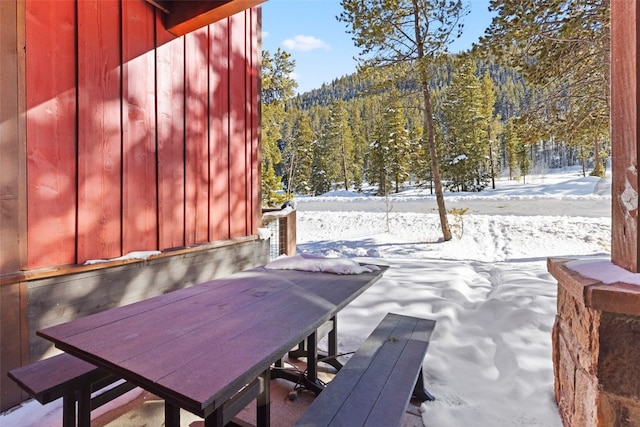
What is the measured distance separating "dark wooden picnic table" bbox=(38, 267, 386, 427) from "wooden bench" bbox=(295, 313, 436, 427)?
287 mm

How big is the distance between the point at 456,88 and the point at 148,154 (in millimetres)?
26394

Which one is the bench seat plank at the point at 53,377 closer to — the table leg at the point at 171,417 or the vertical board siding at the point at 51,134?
the table leg at the point at 171,417

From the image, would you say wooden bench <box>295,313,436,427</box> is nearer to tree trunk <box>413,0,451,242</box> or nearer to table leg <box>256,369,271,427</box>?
table leg <box>256,369,271,427</box>

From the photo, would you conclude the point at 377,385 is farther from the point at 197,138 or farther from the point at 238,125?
the point at 238,125

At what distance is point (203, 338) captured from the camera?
1.24m

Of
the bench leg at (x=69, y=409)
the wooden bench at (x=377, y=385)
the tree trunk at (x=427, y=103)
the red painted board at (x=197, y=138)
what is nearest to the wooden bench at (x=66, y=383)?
the bench leg at (x=69, y=409)

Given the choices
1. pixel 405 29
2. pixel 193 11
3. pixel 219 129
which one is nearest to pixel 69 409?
pixel 219 129

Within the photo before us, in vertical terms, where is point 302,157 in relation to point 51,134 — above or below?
above

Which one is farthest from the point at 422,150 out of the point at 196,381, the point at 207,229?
the point at 196,381

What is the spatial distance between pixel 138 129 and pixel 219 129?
952mm

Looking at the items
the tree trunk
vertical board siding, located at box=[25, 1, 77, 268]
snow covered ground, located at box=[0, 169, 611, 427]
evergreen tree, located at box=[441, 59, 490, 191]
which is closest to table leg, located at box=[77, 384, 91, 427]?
snow covered ground, located at box=[0, 169, 611, 427]

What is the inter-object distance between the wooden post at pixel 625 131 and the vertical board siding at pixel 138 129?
2.84 m

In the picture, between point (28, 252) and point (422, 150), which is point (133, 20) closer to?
point (28, 252)

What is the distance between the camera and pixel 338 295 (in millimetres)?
1817
